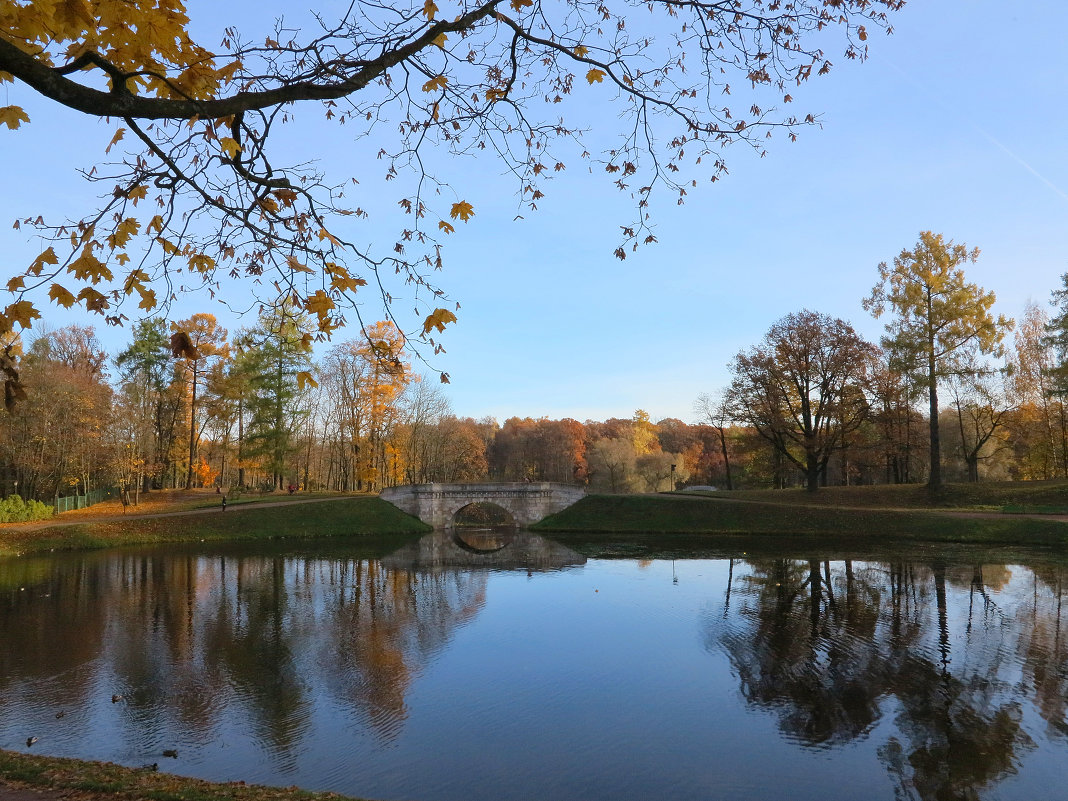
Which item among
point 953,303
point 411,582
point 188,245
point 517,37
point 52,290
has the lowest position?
point 411,582

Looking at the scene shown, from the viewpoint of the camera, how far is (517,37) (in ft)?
17.8

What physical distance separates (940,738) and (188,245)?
11465 millimetres

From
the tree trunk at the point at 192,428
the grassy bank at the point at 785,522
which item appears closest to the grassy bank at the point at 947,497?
the grassy bank at the point at 785,522

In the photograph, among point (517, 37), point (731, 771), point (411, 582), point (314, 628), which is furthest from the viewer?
point (411, 582)

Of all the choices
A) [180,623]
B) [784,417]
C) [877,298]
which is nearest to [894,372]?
[877,298]

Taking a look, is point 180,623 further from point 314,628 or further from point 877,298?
point 877,298

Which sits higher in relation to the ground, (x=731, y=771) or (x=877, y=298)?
(x=877, y=298)

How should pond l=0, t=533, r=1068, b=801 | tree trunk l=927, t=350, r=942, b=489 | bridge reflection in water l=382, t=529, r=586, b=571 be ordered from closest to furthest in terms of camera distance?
pond l=0, t=533, r=1068, b=801, bridge reflection in water l=382, t=529, r=586, b=571, tree trunk l=927, t=350, r=942, b=489

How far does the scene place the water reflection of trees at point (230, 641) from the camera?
11.2 meters

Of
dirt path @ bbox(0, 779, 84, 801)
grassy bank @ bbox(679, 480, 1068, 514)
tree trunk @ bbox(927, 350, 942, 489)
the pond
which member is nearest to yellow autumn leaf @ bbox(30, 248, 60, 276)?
dirt path @ bbox(0, 779, 84, 801)

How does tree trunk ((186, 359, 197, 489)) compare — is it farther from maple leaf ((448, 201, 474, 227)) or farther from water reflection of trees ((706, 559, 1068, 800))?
maple leaf ((448, 201, 474, 227))

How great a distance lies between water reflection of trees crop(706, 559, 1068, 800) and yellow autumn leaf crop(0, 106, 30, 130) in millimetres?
11011

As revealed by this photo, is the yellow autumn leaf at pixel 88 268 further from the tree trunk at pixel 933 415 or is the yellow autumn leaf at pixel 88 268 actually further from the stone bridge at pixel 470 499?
the tree trunk at pixel 933 415

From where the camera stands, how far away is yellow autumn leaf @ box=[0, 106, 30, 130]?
4.39m
